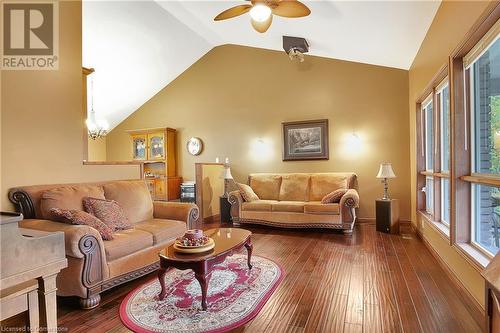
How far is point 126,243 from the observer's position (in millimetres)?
2592

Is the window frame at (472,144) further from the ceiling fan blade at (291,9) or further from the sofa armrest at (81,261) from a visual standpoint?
the sofa armrest at (81,261)

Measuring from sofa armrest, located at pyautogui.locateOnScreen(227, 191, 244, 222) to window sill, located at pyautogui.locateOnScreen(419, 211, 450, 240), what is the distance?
293 centimetres

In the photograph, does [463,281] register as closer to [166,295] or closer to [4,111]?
[166,295]

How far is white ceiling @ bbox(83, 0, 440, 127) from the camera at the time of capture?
345cm

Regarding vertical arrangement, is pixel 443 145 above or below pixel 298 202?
above

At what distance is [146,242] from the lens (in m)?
2.83

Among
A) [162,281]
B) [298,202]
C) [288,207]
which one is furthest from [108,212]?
[298,202]

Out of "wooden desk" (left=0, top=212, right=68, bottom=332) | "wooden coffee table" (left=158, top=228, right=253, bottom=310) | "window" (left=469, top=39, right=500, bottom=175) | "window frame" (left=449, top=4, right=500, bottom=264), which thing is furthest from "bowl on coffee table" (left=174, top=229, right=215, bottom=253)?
"window" (left=469, top=39, right=500, bottom=175)

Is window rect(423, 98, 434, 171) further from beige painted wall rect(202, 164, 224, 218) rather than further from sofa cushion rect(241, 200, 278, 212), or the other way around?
beige painted wall rect(202, 164, 224, 218)

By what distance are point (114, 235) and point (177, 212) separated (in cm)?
95

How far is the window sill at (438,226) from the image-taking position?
2932 mm

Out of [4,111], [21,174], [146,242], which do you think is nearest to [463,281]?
[146,242]

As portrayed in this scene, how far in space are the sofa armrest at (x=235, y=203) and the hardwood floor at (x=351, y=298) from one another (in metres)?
1.60

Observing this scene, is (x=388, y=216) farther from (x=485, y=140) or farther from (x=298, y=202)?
(x=485, y=140)
